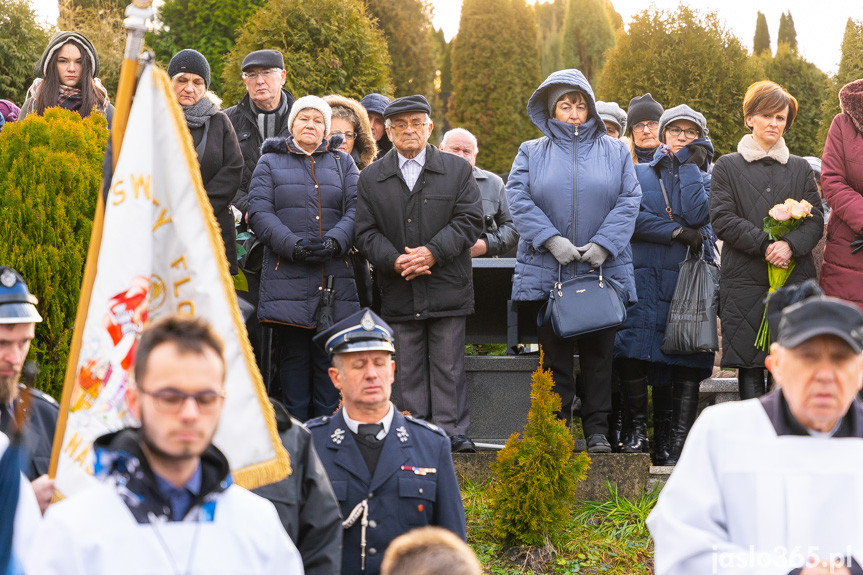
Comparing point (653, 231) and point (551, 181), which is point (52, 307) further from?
point (653, 231)

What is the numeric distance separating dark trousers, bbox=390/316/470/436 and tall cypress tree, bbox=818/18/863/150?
10757mm

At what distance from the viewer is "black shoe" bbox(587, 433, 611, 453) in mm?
6820

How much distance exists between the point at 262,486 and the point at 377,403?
1.04 m

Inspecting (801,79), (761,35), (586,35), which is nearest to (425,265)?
(801,79)

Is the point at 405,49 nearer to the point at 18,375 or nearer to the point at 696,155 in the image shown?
the point at 696,155

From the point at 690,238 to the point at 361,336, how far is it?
3.44m

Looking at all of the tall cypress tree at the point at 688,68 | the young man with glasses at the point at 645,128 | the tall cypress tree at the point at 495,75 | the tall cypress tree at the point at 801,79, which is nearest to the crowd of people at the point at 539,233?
the young man with glasses at the point at 645,128

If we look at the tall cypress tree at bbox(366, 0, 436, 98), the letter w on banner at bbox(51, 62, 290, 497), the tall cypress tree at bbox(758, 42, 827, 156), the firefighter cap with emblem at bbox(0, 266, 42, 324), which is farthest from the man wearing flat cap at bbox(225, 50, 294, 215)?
the tall cypress tree at bbox(366, 0, 436, 98)

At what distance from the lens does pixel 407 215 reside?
22.9 feet

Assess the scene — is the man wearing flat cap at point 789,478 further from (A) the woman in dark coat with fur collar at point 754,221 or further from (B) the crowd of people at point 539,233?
(A) the woman in dark coat with fur collar at point 754,221

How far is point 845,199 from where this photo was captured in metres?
6.91

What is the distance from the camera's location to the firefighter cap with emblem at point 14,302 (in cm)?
389

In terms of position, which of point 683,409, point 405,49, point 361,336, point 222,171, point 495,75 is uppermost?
point 405,49

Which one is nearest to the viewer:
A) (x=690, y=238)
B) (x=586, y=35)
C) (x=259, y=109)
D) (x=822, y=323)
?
(x=822, y=323)
